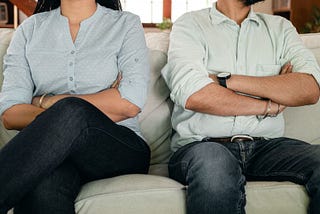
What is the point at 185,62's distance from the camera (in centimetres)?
154

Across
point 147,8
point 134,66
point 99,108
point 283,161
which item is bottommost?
point 147,8

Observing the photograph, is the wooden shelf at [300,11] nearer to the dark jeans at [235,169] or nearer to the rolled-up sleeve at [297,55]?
the rolled-up sleeve at [297,55]

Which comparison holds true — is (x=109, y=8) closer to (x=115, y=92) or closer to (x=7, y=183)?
(x=115, y=92)

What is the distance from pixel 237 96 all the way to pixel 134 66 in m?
0.34

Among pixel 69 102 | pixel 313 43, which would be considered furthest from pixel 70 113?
pixel 313 43

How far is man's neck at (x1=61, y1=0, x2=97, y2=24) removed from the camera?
1.62m

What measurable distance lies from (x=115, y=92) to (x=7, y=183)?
0.49 meters

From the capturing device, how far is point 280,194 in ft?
4.12

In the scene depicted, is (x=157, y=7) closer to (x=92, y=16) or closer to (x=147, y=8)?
(x=147, y=8)

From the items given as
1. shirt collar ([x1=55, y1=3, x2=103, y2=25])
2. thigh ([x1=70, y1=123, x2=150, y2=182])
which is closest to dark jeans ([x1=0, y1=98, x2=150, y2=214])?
thigh ([x1=70, y1=123, x2=150, y2=182])

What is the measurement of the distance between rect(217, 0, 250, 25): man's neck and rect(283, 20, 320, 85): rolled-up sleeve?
160 millimetres

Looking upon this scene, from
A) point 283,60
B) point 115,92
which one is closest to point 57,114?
point 115,92

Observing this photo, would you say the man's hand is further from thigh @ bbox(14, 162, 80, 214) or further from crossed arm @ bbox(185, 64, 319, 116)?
thigh @ bbox(14, 162, 80, 214)

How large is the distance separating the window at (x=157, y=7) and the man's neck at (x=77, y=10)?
4.22 metres
